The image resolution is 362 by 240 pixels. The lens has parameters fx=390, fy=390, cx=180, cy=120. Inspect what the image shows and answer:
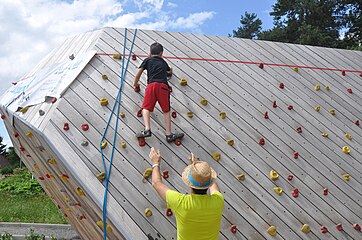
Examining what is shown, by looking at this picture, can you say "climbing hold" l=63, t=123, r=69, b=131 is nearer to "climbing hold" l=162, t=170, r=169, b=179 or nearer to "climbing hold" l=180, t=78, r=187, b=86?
"climbing hold" l=162, t=170, r=169, b=179

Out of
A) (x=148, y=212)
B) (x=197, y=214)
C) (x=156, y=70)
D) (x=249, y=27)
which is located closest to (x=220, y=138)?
(x=156, y=70)

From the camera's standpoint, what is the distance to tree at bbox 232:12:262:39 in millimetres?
29859

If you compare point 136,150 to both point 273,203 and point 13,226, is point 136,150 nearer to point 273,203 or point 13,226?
point 273,203

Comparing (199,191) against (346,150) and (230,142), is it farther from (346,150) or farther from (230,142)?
(346,150)

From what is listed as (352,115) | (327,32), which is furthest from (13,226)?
(327,32)

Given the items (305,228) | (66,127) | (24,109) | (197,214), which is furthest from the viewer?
(24,109)

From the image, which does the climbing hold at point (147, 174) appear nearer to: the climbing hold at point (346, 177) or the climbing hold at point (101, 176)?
the climbing hold at point (101, 176)

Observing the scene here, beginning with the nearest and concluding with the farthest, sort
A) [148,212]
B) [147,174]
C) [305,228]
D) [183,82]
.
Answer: [148,212], [147,174], [305,228], [183,82]

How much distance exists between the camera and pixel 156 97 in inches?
157

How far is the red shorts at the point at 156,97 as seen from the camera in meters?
3.95

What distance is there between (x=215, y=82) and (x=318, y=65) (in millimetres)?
2085

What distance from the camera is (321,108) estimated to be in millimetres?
5293

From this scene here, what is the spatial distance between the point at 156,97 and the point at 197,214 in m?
1.68

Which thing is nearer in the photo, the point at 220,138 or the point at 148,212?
the point at 148,212
